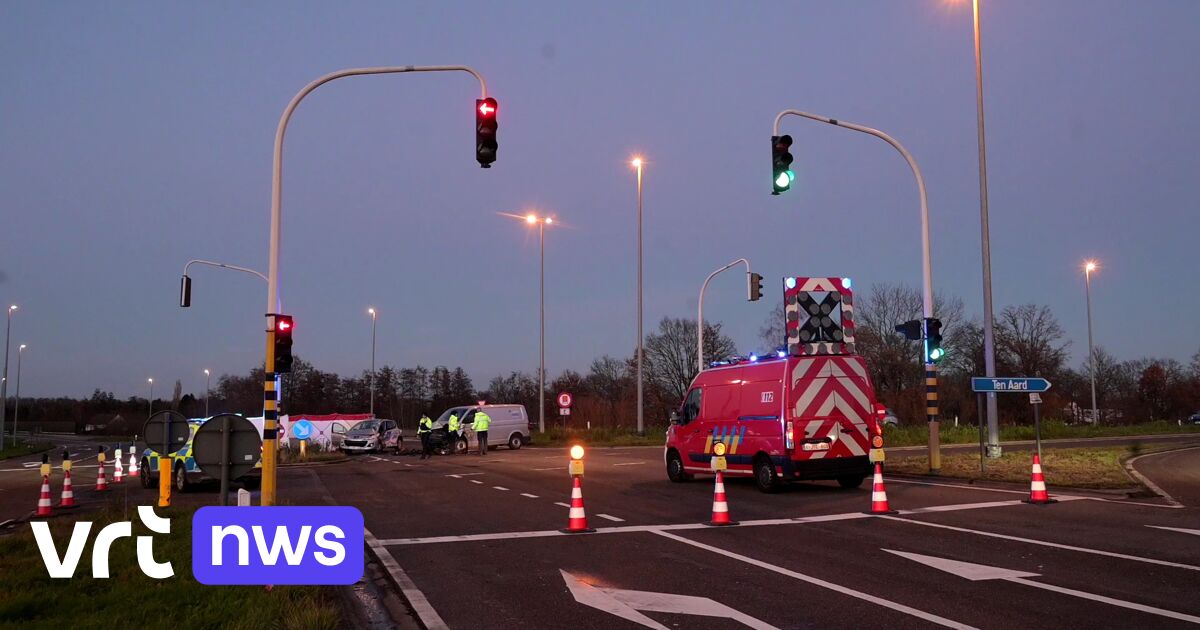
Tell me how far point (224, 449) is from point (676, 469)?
12.4 meters

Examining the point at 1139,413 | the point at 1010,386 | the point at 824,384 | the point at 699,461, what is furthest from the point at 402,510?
the point at 1139,413

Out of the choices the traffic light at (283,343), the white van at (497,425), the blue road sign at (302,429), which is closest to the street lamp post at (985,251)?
the traffic light at (283,343)

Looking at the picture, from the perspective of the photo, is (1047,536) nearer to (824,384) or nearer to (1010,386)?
(824,384)

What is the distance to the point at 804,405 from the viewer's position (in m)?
16.1

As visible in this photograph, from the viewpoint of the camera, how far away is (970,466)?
1952 centimetres

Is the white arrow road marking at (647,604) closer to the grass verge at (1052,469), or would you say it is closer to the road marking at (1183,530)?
the road marking at (1183,530)

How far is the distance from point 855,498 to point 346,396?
92.9 meters

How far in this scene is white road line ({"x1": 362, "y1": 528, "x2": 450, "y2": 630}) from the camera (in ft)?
22.6

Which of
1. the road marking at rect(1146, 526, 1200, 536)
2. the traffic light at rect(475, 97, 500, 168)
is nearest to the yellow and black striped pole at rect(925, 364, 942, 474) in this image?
the road marking at rect(1146, 526, 1200, 536)

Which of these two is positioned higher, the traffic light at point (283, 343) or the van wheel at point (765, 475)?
the traffic light at point (283, 343)

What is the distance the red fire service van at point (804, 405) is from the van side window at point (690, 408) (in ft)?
3.16

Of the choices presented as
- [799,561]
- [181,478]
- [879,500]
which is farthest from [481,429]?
[799,561]

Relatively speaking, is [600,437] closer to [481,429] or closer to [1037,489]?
[481,429]

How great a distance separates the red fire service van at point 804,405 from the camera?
15977mm
